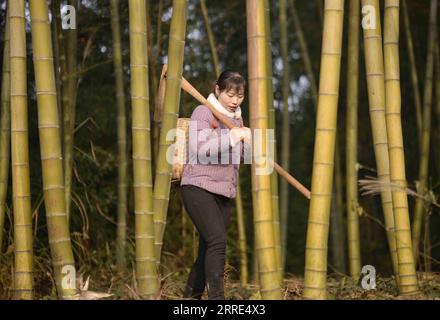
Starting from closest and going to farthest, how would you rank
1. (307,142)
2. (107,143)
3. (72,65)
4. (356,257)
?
(72,65)
(356,257)
(107,143)
(307,142)

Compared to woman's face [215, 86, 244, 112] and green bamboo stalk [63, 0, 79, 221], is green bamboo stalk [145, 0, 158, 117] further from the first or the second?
woman's face [215, 86, 244, 112]

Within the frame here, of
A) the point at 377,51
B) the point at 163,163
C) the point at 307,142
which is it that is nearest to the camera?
the point at 163,163

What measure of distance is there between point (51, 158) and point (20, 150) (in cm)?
36

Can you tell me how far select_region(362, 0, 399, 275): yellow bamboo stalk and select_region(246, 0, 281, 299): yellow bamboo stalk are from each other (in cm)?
87

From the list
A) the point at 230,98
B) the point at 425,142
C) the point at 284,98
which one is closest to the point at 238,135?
the point at 230,98

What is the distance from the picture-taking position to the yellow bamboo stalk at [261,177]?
10.0 feet

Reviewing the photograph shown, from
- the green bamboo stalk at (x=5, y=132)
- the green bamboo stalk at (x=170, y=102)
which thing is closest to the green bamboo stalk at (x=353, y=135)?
the green bamboo stalk at (x=170, y=102)

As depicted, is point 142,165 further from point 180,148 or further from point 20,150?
point 20,150

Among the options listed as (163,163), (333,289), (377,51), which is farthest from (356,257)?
(163,163)

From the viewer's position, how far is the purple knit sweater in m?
3.51

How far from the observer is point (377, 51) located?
391 centimetres

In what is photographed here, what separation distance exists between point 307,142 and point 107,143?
3.50 meters
